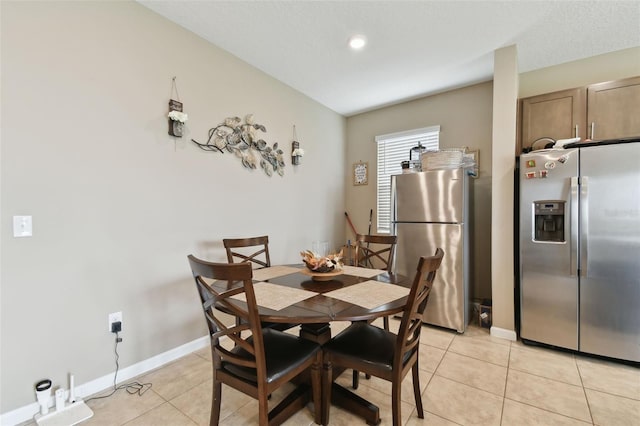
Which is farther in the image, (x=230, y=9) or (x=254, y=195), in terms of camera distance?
(x=254, y=195)

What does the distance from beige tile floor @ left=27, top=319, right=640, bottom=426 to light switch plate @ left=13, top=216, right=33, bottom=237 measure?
3.69 ft

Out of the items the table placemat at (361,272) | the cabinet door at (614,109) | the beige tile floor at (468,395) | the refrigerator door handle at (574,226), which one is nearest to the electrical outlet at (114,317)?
the beige tile floor at (468,395)

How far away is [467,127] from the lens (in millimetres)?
3473

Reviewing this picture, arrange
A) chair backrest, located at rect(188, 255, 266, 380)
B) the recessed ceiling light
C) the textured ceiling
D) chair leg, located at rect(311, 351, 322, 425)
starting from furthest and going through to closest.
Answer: the recessed ceiling light < the textured ceiling < chair leg, located at rect(311, 351, 322, 425) < chair backrest, located at rect(188, 255, 266, 380)

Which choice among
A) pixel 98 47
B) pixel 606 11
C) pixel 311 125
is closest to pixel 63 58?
pixel 98 47

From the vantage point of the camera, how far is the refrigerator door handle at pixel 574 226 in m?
2.31

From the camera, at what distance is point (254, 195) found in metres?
3.01

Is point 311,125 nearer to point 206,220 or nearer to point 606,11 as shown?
point 206,220

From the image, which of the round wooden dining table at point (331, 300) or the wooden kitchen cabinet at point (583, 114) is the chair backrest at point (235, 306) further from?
the wooden kitchen cabinet at point (583, 114)

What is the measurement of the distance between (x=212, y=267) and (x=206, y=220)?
1494 millimetres

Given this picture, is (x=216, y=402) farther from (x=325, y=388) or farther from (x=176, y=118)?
(x=176, y=118)

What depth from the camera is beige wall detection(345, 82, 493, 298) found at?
334cm

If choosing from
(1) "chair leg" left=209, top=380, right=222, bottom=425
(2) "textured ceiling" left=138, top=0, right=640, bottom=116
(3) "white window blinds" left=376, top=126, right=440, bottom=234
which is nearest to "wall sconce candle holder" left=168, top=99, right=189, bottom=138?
(2) "textured ceiling" left=138, top=0, right=640, bottom=116

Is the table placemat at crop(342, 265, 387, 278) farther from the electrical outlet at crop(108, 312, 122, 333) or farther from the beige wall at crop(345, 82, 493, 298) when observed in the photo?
the beige wall at crop(345, 82, 493, 298)
